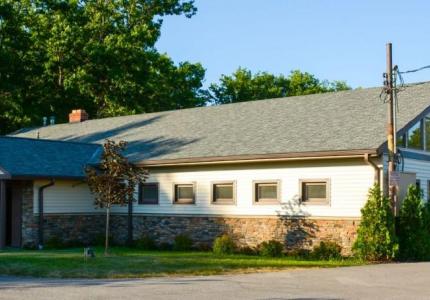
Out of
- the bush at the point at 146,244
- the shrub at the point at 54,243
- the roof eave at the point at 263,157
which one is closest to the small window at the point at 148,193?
the roof eave at the point at 263,157

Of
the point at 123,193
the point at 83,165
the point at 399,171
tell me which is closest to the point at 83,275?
the point at 123,193

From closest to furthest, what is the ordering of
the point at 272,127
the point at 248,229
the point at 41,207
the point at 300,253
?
1. the point at 300,253
2. the point at 248,229
3. the point at 272,127
4. the point at 41,207

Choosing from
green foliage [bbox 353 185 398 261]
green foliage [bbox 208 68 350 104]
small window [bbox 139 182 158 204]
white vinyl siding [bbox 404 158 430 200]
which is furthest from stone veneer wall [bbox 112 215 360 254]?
green foliage [bbox 208 68 350 104]

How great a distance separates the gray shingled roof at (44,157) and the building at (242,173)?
54 mm

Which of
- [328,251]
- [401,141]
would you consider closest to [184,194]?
[328,251]

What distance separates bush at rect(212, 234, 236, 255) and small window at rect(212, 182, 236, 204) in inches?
61.8

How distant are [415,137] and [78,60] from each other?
102ft

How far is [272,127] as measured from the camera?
26.1 meters

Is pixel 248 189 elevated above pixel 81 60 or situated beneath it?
situated beneath

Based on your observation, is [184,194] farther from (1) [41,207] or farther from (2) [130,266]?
(2) [130,266]

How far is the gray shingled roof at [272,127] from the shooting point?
22969 mm

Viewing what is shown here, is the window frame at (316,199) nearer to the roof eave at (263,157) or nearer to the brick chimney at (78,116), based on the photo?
the roof eave at (263,157)

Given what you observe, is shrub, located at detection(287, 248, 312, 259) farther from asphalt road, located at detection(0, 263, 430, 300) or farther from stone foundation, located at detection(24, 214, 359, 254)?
asphalt road, located at detection(0, 263, 430, 300)

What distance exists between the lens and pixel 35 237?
86.8 feet
